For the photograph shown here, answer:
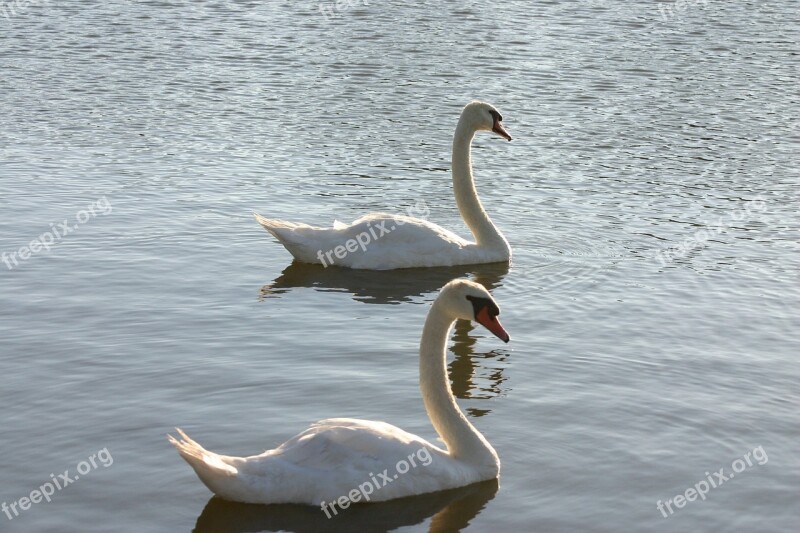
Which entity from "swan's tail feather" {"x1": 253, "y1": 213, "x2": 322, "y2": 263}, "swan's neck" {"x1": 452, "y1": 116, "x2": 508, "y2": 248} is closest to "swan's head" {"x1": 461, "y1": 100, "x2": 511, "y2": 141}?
"swan's neck" {"x1": 452, "y1": 116, "x2": 508, "y2": 248}

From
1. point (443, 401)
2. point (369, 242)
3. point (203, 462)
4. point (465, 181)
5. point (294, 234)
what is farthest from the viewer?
point (465, 181)

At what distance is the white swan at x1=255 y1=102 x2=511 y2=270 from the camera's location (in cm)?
1452

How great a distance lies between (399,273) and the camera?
48.6 feet

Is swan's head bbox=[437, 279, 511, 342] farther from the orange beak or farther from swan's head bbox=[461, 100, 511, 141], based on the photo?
swan's head bbox=[461, 100, 511, 141]

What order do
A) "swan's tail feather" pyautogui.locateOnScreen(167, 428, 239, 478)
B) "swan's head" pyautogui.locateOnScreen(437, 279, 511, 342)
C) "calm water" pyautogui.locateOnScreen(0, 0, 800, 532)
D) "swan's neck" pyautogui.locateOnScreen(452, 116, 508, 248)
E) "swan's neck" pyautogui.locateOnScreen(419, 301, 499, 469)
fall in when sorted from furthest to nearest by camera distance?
"swan's neck" pyautogui.locateOnScreen(452, 116, 508, 248) < "calm water" pyautogui.locateOnScreen(0, 0, 800, 532) < "swan's neck" pyautogui.locateOnScreen(419, 301, 499, 469) < "swan's head" pyautogui.locateOnScreen(437, 279, 511, 342) < "swan's tail feather" pyautogui.locateOnScreen(167, 428, 239, 478)

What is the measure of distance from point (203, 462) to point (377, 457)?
3.72 feet

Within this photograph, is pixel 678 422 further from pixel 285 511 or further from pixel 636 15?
pixel 636 15

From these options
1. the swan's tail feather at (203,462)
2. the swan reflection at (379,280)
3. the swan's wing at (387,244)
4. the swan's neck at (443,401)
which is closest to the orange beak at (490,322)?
the swan's neck at (443,401)

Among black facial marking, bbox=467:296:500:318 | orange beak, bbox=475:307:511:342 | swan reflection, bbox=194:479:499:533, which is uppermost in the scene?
black facial marking, bbox=467:296:500:318

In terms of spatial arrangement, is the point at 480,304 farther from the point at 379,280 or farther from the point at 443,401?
the point at 379,280

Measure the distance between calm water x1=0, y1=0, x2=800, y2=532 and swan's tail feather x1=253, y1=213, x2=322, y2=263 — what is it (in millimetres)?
255

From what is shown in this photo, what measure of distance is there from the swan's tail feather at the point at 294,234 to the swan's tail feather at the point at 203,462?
19.9 ft

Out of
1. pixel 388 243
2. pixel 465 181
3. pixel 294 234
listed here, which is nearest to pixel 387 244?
pixel 388 243

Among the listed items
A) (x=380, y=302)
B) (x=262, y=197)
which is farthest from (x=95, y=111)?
(x=380, y=302)
